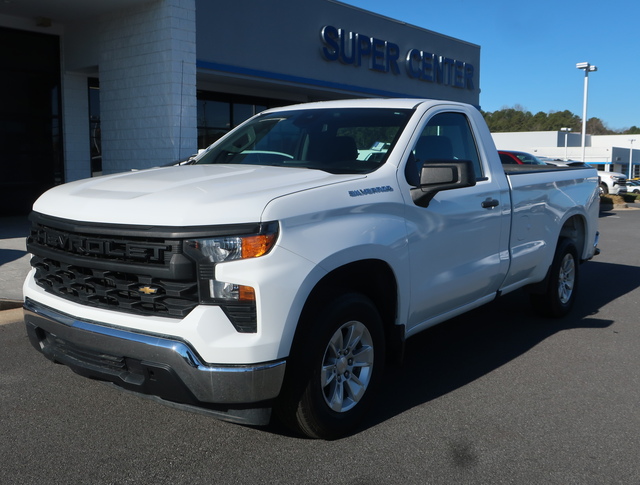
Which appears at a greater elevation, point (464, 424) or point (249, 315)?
point (249, 315)

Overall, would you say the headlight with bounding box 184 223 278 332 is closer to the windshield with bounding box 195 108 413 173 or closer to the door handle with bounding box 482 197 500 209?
the windshield with bounding box 195 108 413 173

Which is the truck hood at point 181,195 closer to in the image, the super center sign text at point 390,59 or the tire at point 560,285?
the tire at point 560,285

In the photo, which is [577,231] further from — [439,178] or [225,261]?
[225,261]

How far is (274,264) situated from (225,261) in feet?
0.78

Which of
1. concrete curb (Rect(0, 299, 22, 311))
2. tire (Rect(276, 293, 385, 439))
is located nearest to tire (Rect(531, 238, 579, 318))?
tire (Rect(276, 293, 385, 439))

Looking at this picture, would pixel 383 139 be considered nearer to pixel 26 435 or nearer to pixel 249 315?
pixel 249 315

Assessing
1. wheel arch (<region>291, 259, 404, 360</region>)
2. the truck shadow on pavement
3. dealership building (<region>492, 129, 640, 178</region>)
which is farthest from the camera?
dealership building (<region>492, 129, 640, 178</region>)

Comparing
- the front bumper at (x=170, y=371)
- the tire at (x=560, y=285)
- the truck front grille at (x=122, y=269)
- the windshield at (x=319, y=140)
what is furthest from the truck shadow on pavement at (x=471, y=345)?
the truck front grille at (x=122, y=269)

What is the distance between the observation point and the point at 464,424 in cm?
416

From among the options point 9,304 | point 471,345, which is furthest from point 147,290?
point 9,304

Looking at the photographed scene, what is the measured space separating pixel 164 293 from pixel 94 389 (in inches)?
65.1

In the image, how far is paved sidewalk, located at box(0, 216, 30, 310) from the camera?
7.09 metres

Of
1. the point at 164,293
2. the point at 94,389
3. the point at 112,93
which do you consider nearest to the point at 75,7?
the point at 112,93

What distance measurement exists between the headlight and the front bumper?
0.24 metres
